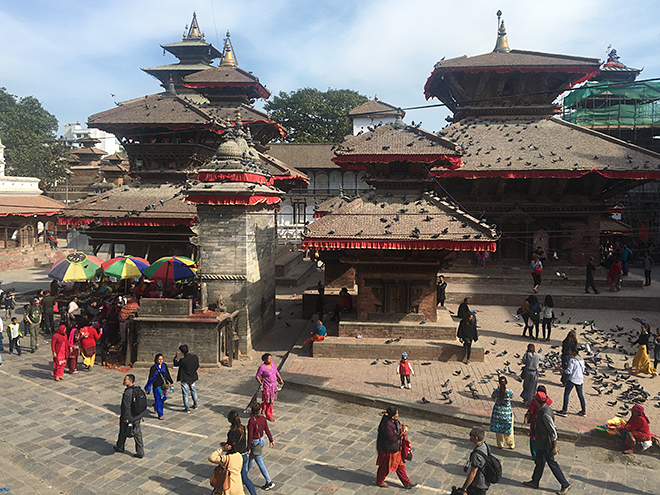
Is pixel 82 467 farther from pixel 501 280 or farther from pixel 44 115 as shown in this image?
pixel 44 115

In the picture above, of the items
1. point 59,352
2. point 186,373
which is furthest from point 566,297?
point 59,352

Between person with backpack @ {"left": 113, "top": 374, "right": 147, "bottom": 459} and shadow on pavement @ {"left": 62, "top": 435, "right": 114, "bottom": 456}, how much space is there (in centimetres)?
49

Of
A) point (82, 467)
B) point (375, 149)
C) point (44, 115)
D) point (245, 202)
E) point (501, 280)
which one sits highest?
point (44, 115)

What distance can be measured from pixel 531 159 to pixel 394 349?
1232 cm

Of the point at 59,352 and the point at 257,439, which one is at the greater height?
the point at 59,352

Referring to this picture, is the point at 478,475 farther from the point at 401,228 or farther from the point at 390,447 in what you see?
the point at 401,228

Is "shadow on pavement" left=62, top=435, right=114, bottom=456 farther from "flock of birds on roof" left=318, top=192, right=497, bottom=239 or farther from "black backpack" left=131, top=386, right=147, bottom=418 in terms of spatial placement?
"flock of birds on roof" left=318, top=192, right=497, bottom=239

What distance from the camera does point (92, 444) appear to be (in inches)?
342

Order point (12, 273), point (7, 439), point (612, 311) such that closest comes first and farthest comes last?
1. point (7, 439)
2. point (612, 311)
3. point (12, 273)

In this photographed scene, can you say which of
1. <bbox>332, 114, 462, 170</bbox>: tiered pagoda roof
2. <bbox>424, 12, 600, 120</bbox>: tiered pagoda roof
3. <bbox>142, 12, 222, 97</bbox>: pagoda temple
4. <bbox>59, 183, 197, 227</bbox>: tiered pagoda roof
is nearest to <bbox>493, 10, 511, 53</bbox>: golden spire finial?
<bbox>424, 12, 600, 120</bbox>: tiered pagoda roof

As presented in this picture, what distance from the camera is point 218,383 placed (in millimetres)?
12047

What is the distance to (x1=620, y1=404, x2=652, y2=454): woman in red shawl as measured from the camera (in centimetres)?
809

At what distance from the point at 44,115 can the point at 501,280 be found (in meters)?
85.0

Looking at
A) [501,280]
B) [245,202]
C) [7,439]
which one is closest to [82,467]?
[7,439]
